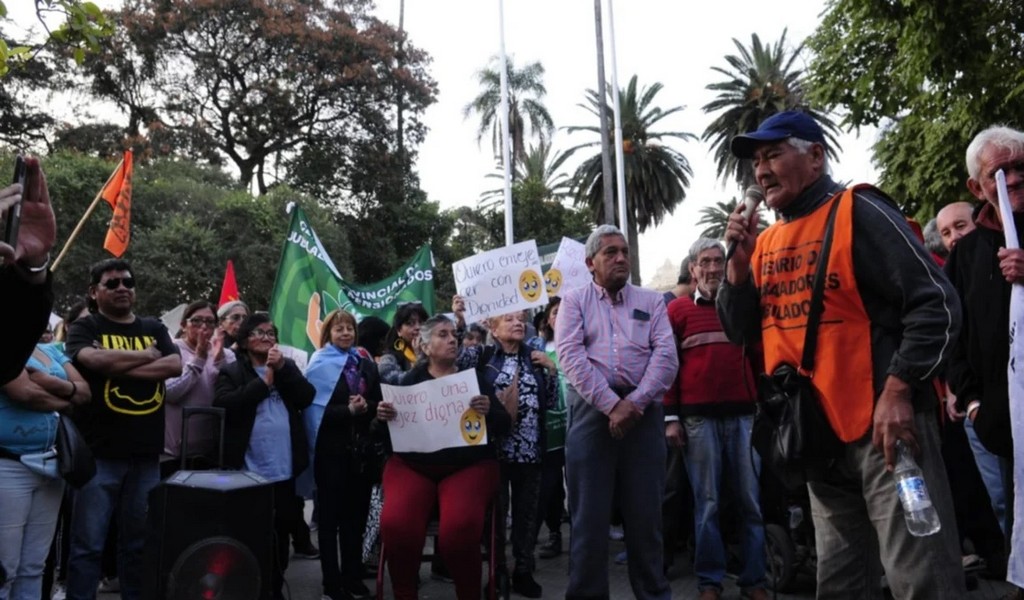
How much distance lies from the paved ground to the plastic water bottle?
10.5 feet

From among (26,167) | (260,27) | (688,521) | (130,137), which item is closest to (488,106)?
(260,27)

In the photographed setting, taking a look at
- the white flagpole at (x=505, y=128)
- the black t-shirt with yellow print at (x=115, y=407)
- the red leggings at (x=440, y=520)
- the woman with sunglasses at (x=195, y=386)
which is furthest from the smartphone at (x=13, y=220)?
the white flagpole at (x=505, y=128)

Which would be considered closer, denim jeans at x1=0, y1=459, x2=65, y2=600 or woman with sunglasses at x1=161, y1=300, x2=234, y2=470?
denim jeans at x1=0, y1=459, x2=65, y2=600

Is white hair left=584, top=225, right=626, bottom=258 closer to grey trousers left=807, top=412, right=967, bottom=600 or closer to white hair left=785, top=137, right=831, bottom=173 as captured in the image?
white hair left=785, top=137, right=831, bottom=173

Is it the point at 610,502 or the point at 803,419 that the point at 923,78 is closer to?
the point at 610,502

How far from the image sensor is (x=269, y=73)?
111ft

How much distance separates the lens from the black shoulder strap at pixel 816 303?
3.07m

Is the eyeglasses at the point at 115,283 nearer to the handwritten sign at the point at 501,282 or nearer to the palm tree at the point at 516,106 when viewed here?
the handwritten sign at the point at 501,282

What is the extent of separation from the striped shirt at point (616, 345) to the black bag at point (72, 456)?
2.44 metres

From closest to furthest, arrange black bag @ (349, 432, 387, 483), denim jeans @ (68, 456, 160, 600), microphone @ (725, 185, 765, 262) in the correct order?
microphone @ (725, 185, 765, 262), denim jeans @ (68, 456, 160, 600), black bag @ (349, 432, 387, 483)

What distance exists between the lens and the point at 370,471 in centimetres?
654

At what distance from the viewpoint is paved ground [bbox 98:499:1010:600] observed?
19.2 ft

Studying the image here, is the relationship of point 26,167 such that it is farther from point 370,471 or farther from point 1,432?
point 370,471

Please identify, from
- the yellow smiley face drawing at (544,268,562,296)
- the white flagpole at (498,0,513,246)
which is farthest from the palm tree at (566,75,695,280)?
the yellow smiley face drawing at (544,268,562,296)
